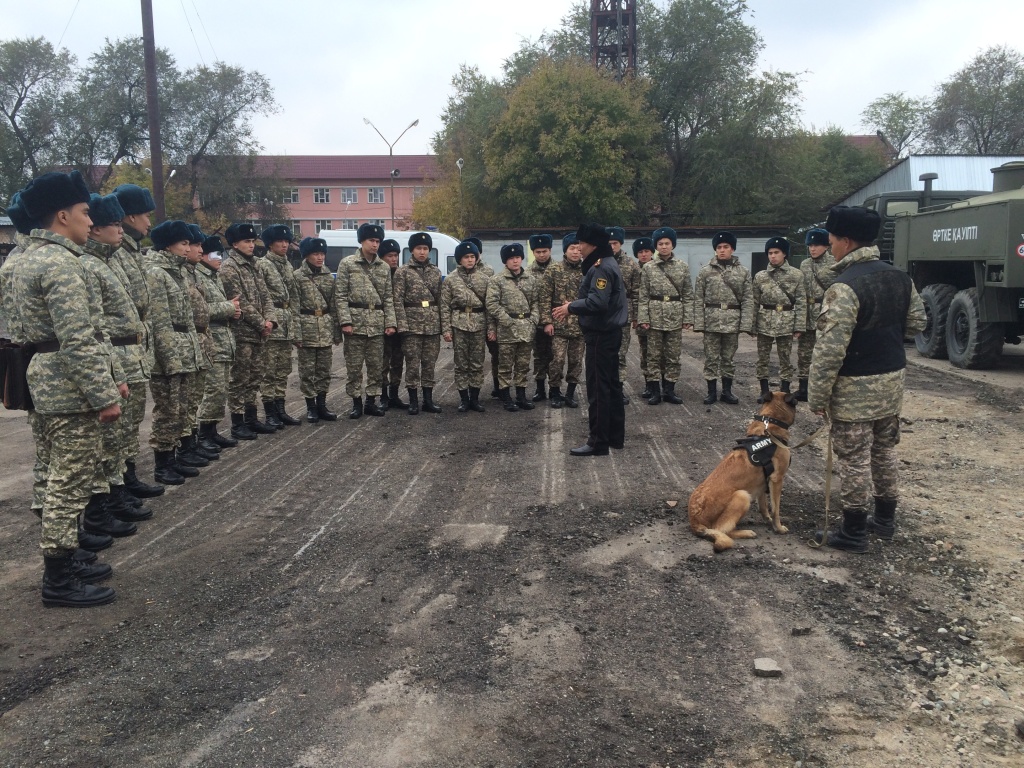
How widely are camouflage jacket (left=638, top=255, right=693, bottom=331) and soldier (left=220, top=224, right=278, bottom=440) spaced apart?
4.01 metres

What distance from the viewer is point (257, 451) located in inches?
269

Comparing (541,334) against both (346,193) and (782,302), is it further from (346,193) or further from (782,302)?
(346,193)

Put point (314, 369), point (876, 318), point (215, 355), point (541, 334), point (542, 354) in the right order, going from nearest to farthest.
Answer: point (876, 318)
point (215, 355)
point (314, 369)
point (541, 334)
point (542, 354)

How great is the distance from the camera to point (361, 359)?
830cm

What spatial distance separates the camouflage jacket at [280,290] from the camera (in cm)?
760

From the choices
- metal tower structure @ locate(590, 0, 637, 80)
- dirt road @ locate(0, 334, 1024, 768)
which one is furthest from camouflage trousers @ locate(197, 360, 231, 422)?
metal tower structure @ locate(590, 0, 637, 80)

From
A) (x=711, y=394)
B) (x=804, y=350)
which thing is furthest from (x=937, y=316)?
(x=711, y=394)

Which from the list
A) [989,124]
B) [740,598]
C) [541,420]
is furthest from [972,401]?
[989,124]

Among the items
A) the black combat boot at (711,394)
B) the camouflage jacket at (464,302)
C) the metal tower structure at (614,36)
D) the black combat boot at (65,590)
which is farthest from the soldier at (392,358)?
the metal tower structure at (614,36)

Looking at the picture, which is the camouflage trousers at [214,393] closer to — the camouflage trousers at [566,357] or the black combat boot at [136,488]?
the black combat boot at [136,488]

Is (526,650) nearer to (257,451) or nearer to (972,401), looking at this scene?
(257,451)

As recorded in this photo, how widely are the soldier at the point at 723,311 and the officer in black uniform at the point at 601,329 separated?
2.41 m

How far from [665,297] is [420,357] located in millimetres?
2788

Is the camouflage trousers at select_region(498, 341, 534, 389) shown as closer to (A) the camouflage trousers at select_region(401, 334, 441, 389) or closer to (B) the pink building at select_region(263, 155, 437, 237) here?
(A) the camouflage trousers at select_region(401, 334, 441, 389)
